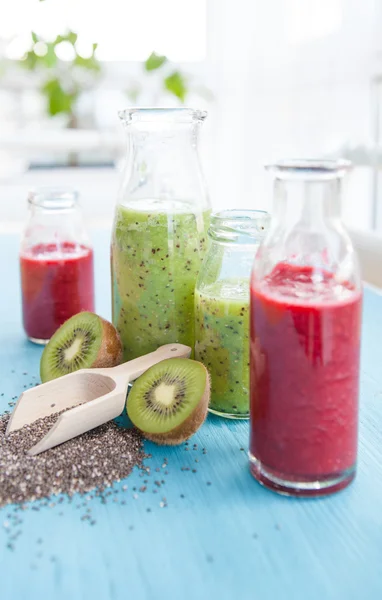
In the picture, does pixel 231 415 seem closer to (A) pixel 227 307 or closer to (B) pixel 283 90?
(A) pixel 227 307

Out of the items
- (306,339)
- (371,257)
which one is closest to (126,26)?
(371,257)

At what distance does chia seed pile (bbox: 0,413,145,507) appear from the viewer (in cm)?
77

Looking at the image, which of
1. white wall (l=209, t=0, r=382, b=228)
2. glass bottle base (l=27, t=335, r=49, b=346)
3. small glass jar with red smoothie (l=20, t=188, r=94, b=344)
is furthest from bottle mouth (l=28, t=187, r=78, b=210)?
white wall (l=209, t=0, r=382, b=228)

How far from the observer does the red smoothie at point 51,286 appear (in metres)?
1.23

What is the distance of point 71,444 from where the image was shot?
0.84 metres

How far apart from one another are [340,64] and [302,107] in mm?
368

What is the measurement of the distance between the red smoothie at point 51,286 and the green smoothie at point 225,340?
1.21ft

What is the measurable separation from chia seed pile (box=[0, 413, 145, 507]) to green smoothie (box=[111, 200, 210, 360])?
0.18 metres

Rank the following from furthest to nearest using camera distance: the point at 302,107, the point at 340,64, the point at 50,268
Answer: the point at 302,107, the point at 340,64, the point at 50,268

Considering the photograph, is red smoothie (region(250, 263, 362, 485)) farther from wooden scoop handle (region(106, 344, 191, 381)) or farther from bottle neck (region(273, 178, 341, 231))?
wooden scoop handle (region(106, 344, 191, 381))

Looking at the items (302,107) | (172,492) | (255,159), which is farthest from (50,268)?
(255,159)

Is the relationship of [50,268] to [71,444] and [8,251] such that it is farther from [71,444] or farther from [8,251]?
[8,251]

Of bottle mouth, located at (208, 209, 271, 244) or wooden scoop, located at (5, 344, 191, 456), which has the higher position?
bottle mouth, located at (208, 209, 271, 244)

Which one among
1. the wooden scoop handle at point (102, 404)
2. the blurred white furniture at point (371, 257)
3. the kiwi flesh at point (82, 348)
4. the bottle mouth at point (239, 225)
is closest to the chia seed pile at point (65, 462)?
the wooden scoop handle at point (102, 404)
